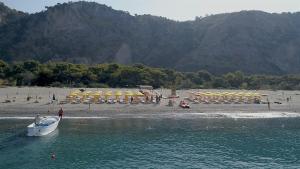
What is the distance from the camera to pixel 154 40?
138625mm

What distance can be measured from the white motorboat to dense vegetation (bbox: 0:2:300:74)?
289 feet

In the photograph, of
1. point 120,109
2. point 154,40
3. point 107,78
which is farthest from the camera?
point 154,40

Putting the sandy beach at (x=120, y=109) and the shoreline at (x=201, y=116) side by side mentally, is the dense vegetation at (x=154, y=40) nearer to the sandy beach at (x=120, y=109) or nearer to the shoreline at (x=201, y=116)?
the sandy beach at (x=120, y=109)

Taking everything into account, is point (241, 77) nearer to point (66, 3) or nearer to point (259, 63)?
point (259, 63)

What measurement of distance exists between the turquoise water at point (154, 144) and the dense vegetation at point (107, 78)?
31604 millimetres

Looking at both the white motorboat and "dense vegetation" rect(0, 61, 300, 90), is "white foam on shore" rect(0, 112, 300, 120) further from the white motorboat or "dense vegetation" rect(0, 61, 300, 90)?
"dense vegetation" rect(0, 61, 300, 90)

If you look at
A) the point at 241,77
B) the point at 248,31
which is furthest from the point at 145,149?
the point at 248,31

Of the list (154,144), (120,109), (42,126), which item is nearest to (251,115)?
(120,109)

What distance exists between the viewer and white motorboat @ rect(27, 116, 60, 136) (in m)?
34.4

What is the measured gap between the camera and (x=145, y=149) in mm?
30906

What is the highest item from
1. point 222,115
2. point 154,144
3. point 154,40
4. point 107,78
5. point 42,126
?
point 154,40

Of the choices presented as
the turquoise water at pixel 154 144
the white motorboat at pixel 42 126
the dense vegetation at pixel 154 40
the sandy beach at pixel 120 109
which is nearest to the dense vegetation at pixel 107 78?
the sandy beach at pixel 120 109

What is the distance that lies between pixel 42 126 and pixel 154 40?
106 m

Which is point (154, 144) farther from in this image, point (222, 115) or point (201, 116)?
point (222, 115)
